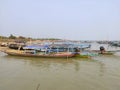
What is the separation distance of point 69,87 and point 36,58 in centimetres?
1177

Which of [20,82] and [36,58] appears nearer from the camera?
[20,82]

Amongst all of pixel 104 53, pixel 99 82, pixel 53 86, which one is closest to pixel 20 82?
pixel 53 86

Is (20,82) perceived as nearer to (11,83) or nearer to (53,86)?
(11,83)

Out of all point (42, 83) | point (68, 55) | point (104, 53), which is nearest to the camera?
point (42, 83)

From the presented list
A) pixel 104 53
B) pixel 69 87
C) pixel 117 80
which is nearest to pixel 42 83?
pixel 69 87

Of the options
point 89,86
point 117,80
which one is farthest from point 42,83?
point 117,80

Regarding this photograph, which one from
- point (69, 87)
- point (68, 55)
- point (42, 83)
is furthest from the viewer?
point (68, 55)

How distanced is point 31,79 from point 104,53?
52.7ft

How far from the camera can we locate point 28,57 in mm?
20734

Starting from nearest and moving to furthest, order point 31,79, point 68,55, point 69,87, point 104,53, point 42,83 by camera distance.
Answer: point 69,87 < point 42,83 < point 31,79 < point 68,55 < point 104,53

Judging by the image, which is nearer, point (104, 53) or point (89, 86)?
point (89, 86)

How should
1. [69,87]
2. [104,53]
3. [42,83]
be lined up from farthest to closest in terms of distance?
[104,53], [42,83], [69,87]

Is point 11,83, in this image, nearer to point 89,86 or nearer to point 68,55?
point 89,86

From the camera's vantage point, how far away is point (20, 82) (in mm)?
9484
